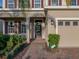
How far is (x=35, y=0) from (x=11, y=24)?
4.05 meters

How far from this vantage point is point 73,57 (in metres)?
20.4

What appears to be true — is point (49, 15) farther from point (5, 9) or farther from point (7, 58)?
point (7, 58)

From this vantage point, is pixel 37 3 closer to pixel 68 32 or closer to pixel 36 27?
pixel 36 27

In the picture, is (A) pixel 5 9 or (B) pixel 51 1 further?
(A) pixel 5 9

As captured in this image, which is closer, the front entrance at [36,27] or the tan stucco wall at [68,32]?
the tan stucco wall at [68,32]

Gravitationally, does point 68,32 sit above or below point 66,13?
below

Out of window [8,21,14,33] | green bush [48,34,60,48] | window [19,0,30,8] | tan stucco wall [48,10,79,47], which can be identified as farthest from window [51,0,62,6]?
window [8,21,14,33]

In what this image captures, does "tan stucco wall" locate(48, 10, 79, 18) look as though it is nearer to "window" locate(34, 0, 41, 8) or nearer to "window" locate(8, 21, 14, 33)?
"window" locate(34, 0, 41, 8)

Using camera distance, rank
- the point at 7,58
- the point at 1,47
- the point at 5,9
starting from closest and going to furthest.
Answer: the point at 7,58 < the point at 1,47 < the point at 5,9

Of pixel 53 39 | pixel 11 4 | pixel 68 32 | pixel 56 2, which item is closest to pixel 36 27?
pixel 11 4

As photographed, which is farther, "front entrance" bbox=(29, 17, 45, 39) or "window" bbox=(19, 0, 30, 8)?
"front entrance" bbox=(29, 17, 45, 39)

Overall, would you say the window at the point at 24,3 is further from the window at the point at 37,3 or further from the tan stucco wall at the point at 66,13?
the tan stucco wall at the point at 66,13

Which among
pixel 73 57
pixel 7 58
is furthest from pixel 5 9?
pixel 7 58

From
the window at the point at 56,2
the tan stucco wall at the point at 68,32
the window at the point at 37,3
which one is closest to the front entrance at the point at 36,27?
the window at the point at 37,3
